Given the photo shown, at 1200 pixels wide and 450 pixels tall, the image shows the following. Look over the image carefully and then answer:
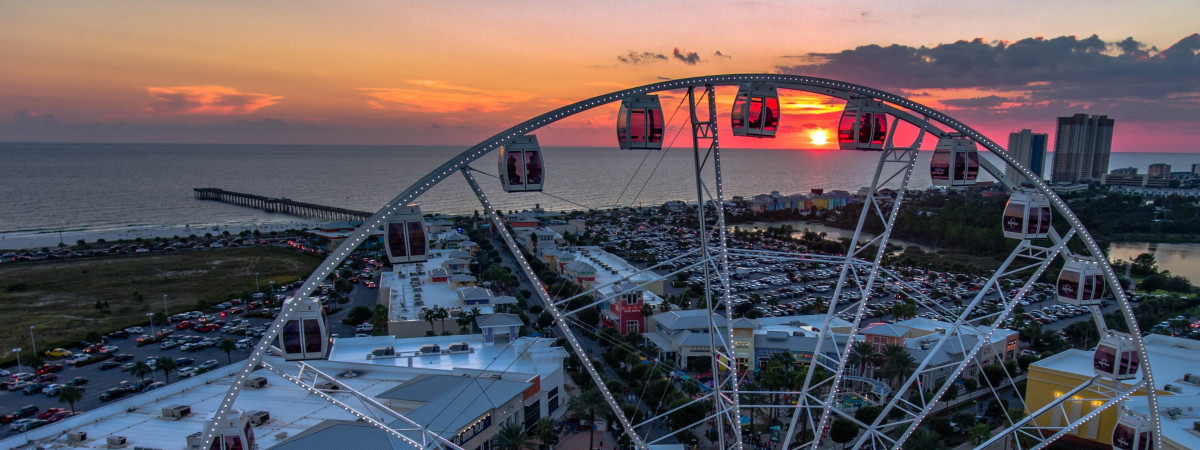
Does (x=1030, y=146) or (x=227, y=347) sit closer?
(x=227, y=347)

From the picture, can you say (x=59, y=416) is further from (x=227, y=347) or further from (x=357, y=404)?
(x=357, y=404)

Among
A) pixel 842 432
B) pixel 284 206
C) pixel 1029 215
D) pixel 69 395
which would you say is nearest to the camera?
pixel 1029 215

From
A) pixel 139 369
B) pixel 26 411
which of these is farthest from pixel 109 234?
pixel 26 411

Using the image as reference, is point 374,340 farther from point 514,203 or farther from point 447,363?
point 514,203

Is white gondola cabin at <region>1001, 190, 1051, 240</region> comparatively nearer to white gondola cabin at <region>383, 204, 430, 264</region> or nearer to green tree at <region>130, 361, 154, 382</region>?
white gondola cabin at <region>383, 204, 430, 264</region>

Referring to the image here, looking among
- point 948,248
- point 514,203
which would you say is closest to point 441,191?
point 514,203

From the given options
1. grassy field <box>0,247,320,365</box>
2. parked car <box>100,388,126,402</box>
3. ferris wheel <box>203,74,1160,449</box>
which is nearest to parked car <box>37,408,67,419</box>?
parked car <box>100,388,126,402</box>
